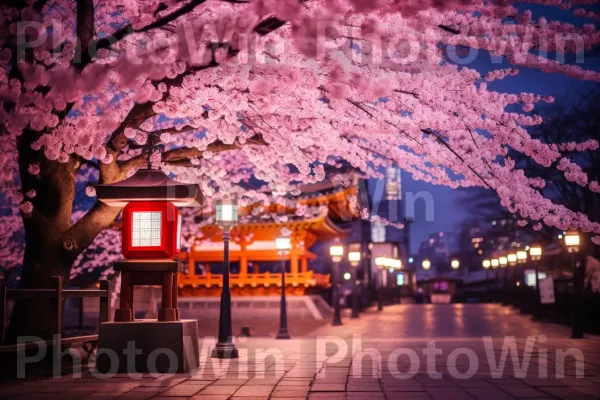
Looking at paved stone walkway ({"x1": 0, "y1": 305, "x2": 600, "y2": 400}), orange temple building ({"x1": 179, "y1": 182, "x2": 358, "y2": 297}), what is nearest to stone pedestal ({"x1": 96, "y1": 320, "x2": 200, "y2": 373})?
paved stone walkway ({"x1": 0, "y1": 305, "x2": 600, "y2": 400})

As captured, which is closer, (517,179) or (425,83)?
(425,83)

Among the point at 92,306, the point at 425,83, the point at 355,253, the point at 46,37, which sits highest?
the point at 46,37

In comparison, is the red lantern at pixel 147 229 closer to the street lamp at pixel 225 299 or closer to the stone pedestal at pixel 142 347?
the stone pedestal at pixel 142 347

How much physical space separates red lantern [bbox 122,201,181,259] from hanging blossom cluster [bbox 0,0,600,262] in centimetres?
93

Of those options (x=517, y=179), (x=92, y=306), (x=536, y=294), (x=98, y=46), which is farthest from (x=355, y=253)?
(x=98, y=46)

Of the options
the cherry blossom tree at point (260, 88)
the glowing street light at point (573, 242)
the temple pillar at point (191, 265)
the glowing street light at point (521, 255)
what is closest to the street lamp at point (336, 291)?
the glowing street light at point (573, 242)

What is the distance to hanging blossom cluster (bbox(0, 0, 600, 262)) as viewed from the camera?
7.00 m

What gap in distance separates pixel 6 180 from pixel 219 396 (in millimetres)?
5914

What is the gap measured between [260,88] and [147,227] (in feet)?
9.39

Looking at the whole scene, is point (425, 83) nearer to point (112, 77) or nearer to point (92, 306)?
point (112, 77)

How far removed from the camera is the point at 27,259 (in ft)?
32.8

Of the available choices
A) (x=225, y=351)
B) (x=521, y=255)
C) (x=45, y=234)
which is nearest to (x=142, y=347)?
(x=45, y=234)

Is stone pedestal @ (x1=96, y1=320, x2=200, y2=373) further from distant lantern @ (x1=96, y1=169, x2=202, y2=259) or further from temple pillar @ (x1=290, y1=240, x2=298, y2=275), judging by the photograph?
temple pillar @ (x1=290, y1=240, x2=298, y2=275)

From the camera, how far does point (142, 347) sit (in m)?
9.12
